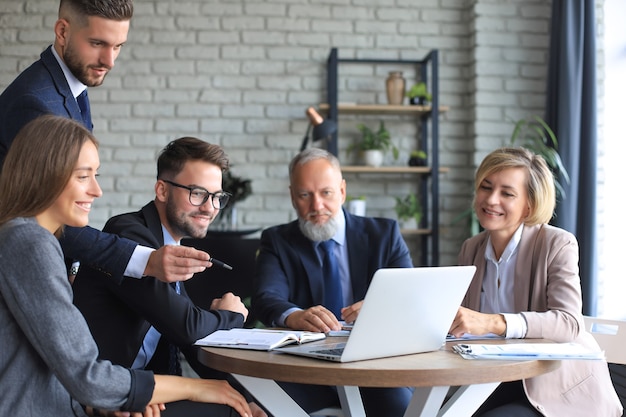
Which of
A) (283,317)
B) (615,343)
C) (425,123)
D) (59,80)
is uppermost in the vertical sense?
(59,80)

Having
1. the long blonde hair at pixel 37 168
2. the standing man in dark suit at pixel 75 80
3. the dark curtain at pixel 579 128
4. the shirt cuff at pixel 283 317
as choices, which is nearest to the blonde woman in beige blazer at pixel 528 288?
the shirt cuff at pixel 283 317

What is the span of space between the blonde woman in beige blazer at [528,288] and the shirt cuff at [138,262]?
80 cm

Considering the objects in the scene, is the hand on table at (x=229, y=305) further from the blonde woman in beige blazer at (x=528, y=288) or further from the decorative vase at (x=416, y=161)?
the decorative vase at (x=416, y=161)

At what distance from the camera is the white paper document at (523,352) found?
5.26ft

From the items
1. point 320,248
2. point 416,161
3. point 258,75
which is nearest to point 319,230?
point 320,248

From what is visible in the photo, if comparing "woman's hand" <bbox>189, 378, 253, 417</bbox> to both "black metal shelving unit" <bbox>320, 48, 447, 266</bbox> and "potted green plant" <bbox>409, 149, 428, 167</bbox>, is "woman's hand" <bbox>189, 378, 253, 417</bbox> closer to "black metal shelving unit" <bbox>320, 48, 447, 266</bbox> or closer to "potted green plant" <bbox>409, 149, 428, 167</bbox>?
"black metal shelving unit" <bbox>320, 48, 447, 266</bbox>

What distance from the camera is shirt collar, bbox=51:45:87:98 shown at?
6.83ft

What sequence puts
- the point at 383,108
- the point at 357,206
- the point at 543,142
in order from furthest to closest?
1. the point at 383,108
2. the point at 357,206
3. the point at 543,142

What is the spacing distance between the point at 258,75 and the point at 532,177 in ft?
8.47

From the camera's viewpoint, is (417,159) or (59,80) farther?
(417,159)

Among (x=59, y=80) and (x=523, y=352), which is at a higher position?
(x=59, y=80)

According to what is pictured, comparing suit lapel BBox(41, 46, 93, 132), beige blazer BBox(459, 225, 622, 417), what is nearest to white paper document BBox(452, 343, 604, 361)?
beige blazer BBox(459, 225, 622, 417)

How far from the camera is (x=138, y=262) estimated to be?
179 centimetres

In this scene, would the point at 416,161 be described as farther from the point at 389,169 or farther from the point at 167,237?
the point at 167,237
